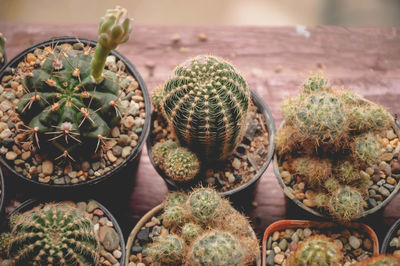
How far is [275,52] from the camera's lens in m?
2.02

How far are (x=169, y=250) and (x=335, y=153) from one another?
73 cm

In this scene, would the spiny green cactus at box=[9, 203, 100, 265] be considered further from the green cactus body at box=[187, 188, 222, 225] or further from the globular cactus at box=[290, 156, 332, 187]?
the globular cactus at box=[290, 156, 332, 187]

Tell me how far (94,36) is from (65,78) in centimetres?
71

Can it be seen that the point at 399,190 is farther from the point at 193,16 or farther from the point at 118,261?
the point at 193,16

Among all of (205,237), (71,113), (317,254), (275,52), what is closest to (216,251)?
(205,237)

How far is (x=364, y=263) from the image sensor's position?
128cm

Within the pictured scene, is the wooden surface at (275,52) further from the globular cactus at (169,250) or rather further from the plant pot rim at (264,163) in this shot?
the globular cactus at (169,250)

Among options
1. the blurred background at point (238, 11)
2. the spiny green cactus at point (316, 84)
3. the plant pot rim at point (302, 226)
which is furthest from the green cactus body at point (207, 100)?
the blurred background at point (238, 11)

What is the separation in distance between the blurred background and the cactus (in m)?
1.23

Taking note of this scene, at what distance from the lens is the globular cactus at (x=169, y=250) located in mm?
1310

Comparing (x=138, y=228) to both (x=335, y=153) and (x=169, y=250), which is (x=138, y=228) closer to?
(x=169, y=250)

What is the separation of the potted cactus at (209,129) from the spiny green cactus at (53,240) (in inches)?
14.8

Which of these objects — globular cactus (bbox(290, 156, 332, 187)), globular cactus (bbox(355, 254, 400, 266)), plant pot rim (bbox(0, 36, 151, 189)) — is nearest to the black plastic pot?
globular cactus (bbox(355, 254, 400, 266))

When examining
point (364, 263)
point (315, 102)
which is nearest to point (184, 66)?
point (315, 102)
